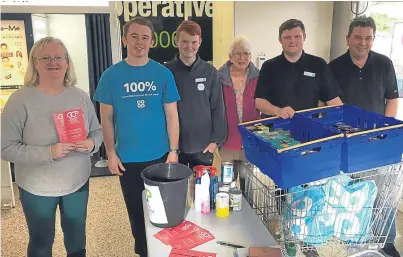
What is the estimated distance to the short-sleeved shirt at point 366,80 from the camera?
2344 millimetres

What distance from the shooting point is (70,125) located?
1814mm

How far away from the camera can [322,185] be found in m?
1.31

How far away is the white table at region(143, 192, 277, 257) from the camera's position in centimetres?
132

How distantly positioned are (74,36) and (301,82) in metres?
3.09

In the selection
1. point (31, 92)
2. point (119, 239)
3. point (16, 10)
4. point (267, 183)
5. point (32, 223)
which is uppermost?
point (16, 10)

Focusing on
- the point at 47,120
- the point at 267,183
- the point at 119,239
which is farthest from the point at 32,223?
the point at 267,183

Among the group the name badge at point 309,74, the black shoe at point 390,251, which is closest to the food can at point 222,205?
the name badge at point 309,74

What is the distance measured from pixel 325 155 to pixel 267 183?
0.25m

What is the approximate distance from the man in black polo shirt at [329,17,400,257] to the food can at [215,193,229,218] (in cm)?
124

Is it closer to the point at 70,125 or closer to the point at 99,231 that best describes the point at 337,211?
the point at 70,125

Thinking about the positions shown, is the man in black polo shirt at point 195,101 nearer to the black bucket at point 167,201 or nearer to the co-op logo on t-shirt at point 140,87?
the co-op logo on t-shirt at point 140,87

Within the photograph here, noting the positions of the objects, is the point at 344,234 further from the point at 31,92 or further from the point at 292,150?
the point at 31,92

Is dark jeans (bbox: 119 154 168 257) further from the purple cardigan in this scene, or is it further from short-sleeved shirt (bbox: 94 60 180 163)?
the purple cardigan

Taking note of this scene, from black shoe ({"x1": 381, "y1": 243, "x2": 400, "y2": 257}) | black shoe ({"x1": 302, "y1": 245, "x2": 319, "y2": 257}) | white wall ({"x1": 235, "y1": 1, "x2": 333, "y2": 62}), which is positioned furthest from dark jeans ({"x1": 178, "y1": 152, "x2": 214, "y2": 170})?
white wall ({"x1": 235, "y1": 1, "x2": 333, "y2": 62})
